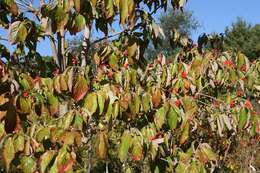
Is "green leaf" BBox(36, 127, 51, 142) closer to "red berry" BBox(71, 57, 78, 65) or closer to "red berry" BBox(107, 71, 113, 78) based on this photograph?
"red berry" BBox(107, 71, 113, 78)

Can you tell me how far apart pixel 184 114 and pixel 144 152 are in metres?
0.35

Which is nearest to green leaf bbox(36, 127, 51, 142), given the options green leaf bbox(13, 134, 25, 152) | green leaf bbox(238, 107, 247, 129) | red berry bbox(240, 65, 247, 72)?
green leaf bbox(13, 134, 25, 152)

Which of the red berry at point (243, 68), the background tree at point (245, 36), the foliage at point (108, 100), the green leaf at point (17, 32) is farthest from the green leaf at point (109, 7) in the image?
the background tree at point (245, 36)

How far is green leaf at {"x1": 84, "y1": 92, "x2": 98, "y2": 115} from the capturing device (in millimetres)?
2359

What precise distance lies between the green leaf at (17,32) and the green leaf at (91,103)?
53 centimetres

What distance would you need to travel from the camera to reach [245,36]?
1681 inches

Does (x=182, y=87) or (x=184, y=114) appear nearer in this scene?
(x=184, y=114)

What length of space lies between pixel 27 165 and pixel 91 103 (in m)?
0.43

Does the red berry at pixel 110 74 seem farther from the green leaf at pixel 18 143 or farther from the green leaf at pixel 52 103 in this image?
the green leaf at pixel 18 143

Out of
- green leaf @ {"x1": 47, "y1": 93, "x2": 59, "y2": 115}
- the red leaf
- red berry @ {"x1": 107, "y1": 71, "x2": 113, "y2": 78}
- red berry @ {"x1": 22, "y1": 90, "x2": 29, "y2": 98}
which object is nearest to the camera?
the red leaf

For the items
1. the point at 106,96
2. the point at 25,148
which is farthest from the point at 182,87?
the point at 25,148

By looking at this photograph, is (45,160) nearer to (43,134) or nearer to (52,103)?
(43,134)

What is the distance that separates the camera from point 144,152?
105 inches

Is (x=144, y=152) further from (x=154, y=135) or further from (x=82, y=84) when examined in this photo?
(x=82, y=84)
